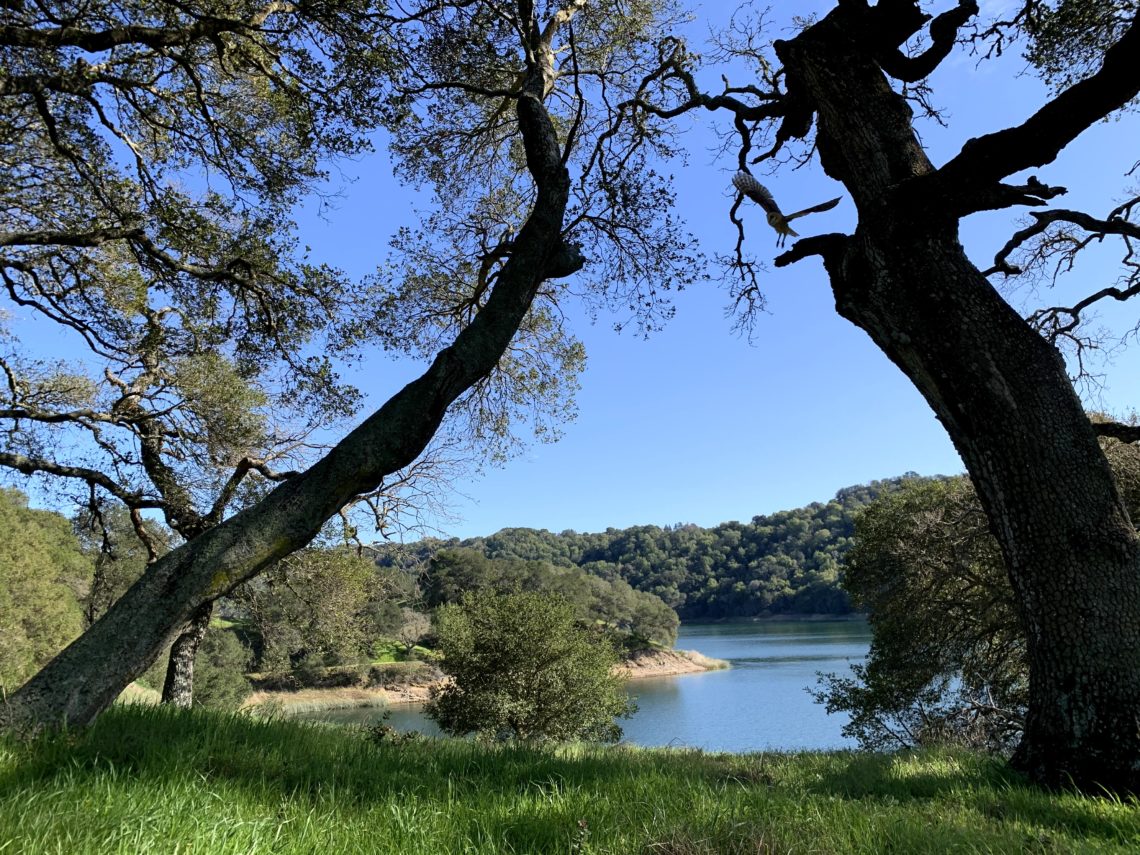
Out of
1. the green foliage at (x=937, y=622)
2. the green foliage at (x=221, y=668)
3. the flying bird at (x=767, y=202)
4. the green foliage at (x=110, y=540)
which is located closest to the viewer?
the flying bird at (x=767, y=202)

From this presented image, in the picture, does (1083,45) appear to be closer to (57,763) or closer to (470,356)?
(470,356)

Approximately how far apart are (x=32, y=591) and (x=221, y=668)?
12.8 m

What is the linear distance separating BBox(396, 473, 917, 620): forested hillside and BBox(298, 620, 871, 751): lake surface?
1857 cm

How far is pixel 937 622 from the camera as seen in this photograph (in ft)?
46.4

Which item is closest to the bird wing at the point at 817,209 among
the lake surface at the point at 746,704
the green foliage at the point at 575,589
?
the lake surface at the point at 746,704

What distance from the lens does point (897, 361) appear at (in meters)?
4.51

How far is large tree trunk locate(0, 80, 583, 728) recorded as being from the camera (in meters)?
3.16

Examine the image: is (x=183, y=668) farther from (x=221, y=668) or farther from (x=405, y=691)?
(x=405, y=691)

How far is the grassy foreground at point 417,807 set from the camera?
1.99 meters

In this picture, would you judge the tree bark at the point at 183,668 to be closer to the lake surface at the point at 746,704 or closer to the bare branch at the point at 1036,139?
the lake surface at the point at 746,704

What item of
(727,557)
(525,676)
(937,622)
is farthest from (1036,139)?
(727,557)

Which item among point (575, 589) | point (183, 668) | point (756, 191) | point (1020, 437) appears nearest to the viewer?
point (1020, 437)

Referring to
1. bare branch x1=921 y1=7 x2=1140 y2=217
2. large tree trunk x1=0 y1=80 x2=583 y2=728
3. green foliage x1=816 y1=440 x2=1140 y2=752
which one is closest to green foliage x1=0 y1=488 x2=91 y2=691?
large tree trunk x1=0 y1=80 x2=583 y2=728

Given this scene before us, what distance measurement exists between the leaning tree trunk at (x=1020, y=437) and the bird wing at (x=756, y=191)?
2.22ft
